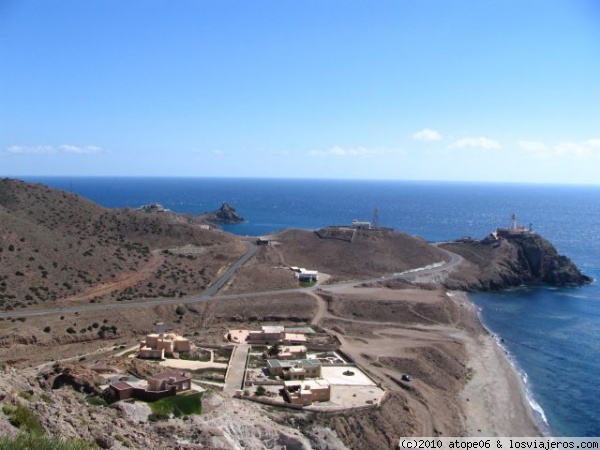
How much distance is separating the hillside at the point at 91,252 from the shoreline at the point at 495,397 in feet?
116

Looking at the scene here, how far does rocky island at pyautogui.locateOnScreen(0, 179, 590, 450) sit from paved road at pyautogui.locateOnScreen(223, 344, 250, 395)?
34.5 inches

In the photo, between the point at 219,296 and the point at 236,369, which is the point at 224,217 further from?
the point at 236,369

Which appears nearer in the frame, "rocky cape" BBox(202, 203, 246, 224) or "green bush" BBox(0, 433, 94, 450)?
"green bush" BBox(0, 433, 94, 450)

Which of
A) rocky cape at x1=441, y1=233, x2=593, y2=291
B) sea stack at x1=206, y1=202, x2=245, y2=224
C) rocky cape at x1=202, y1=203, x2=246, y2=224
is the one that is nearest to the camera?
rocky cape at x1=441, y1=233, x2=593, y2=291

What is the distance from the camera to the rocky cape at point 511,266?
314 feet

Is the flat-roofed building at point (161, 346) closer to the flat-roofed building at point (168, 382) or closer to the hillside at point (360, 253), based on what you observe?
the flat-roofed building at point (168, 382)

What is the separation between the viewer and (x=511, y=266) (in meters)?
104

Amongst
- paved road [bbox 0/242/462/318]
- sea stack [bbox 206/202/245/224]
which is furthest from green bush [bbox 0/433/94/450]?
sea stack [bbox 206/202/245/224]

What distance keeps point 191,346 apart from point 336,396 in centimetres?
1459

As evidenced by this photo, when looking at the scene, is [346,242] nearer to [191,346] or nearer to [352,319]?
[352,319]

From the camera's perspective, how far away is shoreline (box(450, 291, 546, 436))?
43.7 m

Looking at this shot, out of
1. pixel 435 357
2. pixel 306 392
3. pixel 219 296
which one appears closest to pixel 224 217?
pixel 219 296

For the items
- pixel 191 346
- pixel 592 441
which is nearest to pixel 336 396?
pixel 191 346

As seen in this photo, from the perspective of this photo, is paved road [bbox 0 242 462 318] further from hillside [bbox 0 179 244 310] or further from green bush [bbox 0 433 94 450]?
green bush [bbox 0 433 94 450]
